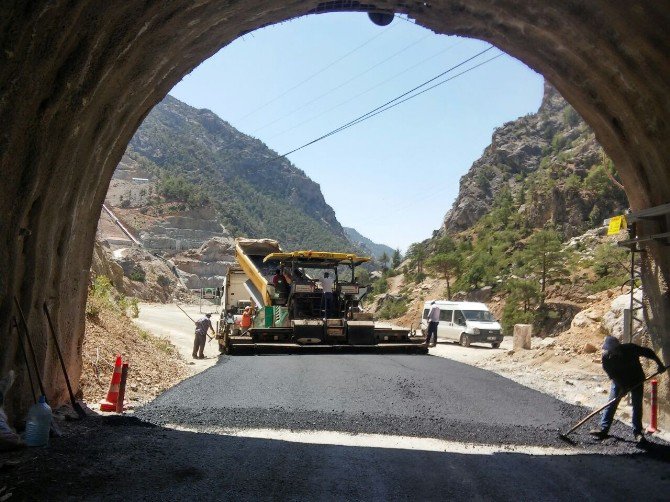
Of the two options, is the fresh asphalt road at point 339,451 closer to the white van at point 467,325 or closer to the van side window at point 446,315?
the white van at point 467,325

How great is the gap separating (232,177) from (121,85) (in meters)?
121

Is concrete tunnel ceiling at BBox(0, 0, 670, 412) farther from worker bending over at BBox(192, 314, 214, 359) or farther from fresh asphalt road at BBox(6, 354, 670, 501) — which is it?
worker bending over at BBox(192, 314, 214, 359)

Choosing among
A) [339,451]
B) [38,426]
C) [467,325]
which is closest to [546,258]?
[467,325]

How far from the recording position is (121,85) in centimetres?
706

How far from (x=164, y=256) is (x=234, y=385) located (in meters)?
56.2

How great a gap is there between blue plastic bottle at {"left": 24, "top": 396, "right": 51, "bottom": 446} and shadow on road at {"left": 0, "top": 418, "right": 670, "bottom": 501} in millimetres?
136

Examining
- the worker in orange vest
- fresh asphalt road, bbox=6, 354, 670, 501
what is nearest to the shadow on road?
fresh asphalt road, bbox=6, 354, 670, 501

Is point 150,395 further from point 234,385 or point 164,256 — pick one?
point 164,256

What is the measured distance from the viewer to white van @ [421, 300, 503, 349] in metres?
22.2

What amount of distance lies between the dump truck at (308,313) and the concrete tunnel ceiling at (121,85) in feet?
25.5

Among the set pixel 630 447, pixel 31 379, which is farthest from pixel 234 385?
pixel 630 447

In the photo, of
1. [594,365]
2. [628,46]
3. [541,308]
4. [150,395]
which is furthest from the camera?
[541,308]

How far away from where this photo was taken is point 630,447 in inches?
269

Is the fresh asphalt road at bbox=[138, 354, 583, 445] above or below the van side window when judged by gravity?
below
